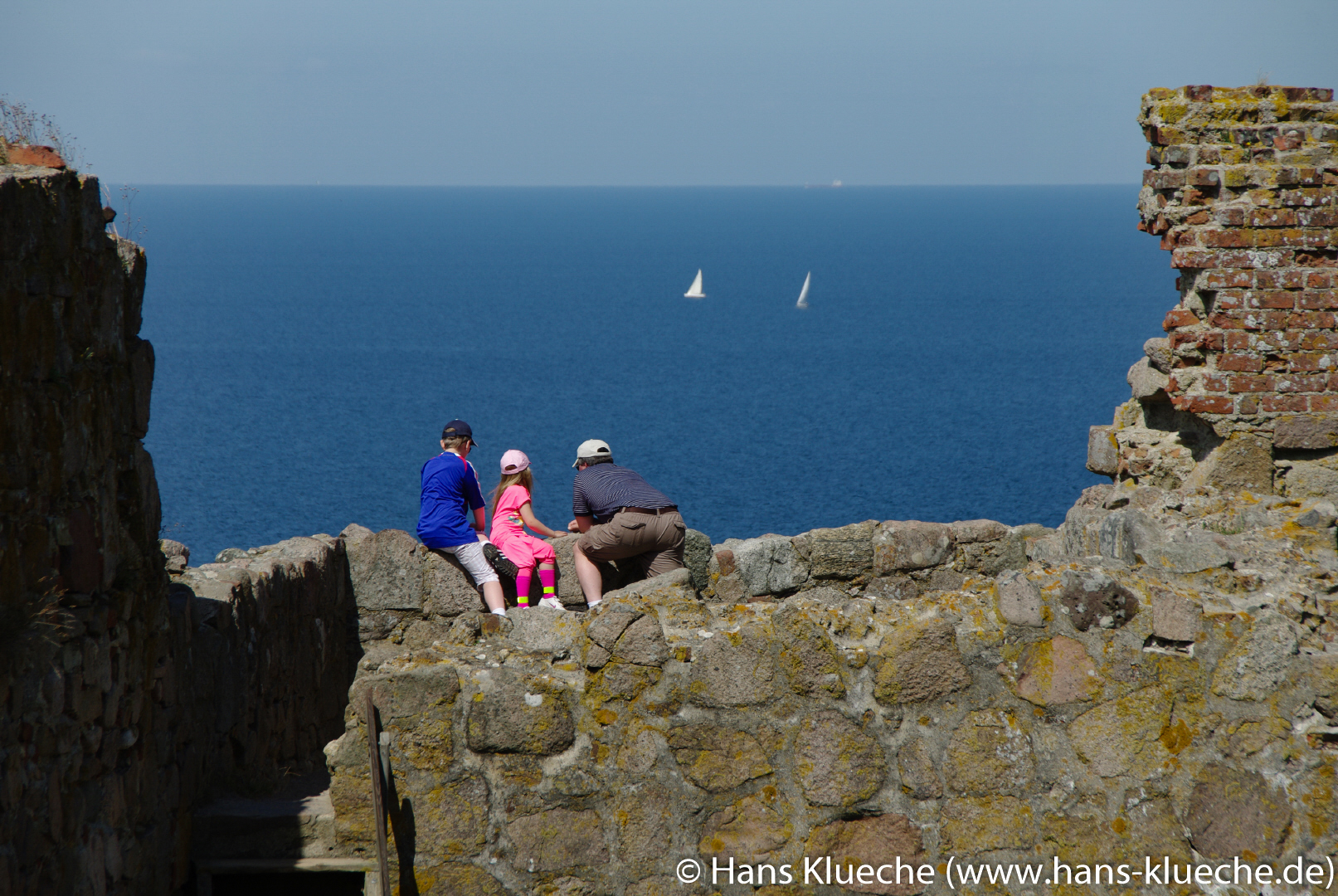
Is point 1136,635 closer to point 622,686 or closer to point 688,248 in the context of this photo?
point 622,686

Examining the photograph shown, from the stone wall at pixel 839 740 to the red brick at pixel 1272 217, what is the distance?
2.67 meters

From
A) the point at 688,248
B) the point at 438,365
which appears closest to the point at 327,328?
the point at 438,365

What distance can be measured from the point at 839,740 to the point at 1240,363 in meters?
3.41

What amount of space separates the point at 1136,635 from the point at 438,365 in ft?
208

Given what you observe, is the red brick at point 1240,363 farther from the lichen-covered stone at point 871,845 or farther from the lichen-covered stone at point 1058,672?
the lichen-covered stone at point 871,845

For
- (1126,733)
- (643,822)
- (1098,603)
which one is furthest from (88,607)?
(1126,733)

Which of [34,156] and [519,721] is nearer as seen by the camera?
[34,156]

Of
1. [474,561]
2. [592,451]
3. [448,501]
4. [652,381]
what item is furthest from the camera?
[652,381]

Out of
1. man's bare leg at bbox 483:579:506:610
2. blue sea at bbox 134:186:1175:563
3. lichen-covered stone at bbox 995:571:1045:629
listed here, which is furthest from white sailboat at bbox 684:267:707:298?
lichen-covered stone at bbox 995:571:1045:629

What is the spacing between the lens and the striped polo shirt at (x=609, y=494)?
6500mm

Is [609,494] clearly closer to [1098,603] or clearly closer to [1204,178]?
[1098,603]

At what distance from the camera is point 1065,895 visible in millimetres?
4434

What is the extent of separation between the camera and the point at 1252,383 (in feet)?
21.4

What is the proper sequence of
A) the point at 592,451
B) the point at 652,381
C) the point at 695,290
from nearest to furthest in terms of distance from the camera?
the point at 592,451 → the point at 652,381 → the point at 695,290
